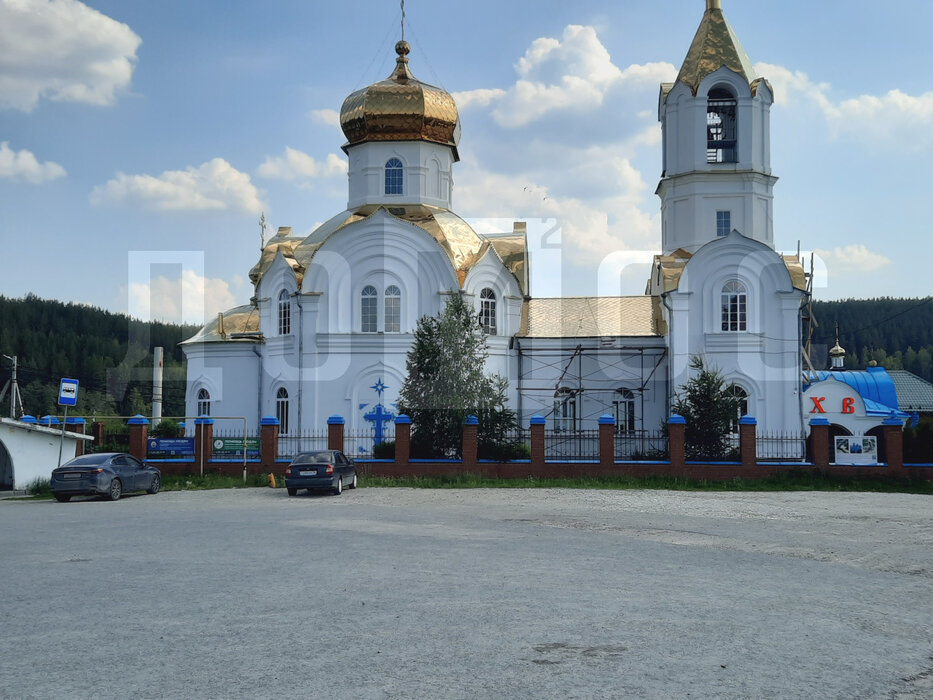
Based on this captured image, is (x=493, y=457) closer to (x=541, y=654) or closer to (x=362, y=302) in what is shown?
(x=362, y=302)

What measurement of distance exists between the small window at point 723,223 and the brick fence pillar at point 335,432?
15.5 m

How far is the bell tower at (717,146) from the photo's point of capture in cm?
3159

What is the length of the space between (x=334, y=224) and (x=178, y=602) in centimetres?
2578

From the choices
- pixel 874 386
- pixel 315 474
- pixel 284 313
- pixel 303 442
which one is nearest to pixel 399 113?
pixel 284 313

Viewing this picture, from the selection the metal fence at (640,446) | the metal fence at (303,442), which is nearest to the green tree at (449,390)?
the metal fence at (303,442)

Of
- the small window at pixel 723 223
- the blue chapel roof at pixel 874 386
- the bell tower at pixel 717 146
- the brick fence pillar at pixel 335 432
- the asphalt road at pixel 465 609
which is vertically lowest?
the asphalt road at pixel 465 609

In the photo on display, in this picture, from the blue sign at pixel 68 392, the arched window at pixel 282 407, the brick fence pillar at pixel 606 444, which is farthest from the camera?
the arched window at pixel 282 407

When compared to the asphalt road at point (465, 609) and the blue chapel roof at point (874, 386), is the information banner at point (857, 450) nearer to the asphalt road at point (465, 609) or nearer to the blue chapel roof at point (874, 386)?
the asphalt road at point (465, 609)

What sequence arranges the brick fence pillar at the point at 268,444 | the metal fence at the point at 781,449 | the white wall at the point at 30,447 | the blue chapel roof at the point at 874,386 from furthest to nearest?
the blue chapel roof at the point at 874,386 → the metal fence at the point at 781,449 → the brick fence pillar at the point at 268,444 → the white wall at the point at 30,447

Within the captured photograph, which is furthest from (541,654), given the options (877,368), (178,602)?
(877,368)

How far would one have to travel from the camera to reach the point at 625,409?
31719 millimetres

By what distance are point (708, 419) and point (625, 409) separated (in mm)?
7122

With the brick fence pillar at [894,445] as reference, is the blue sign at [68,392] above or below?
above

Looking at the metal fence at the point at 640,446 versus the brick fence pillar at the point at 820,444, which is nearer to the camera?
the brick fence pillar at the point at 820,444
